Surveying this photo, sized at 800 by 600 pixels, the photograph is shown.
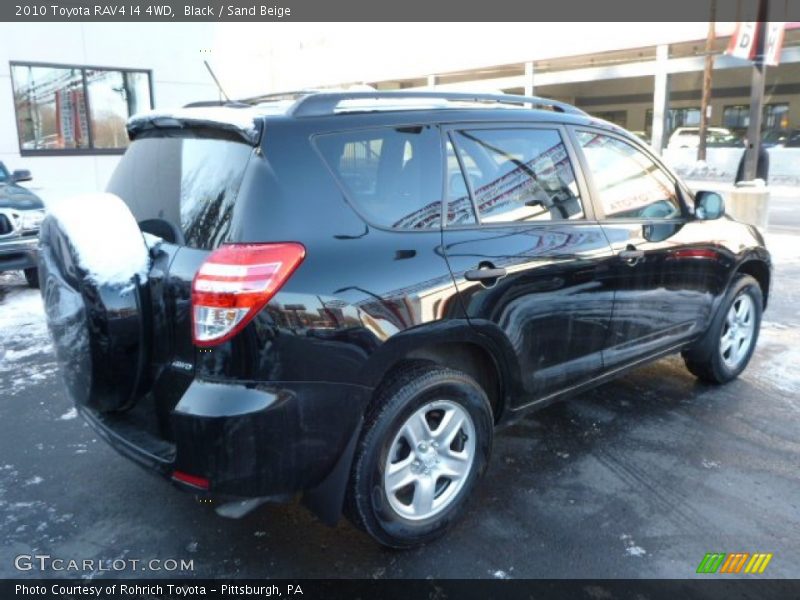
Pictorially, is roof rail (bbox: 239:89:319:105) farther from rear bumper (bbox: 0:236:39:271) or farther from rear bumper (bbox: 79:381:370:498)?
rear bumper (bbox: 0:236:39:271)

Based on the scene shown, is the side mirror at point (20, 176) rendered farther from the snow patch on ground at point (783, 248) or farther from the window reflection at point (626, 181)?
the snow patch on ground at point (783, 248)

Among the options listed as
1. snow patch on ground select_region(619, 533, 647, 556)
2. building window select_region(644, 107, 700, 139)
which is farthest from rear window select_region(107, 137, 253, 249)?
building window select_region(644, 107, 700, 139)

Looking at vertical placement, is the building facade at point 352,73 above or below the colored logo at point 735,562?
above

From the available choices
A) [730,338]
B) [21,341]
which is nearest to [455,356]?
[730,338]

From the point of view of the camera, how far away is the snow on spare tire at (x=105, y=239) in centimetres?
253

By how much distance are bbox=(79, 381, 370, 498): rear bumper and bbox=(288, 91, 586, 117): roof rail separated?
42.0 inches

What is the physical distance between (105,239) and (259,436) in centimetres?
97

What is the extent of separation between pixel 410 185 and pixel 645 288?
66.5 inches

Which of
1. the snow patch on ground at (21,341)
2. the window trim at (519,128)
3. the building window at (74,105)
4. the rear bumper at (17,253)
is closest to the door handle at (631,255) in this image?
the window trim at (519,128)

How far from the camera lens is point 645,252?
12.3 feet

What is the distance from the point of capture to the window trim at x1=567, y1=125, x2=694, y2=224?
3.58 metres

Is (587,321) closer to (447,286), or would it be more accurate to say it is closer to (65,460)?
(447,286)

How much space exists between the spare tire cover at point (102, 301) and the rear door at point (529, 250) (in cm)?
125

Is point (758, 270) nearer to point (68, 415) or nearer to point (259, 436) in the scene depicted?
point (259, 436)
